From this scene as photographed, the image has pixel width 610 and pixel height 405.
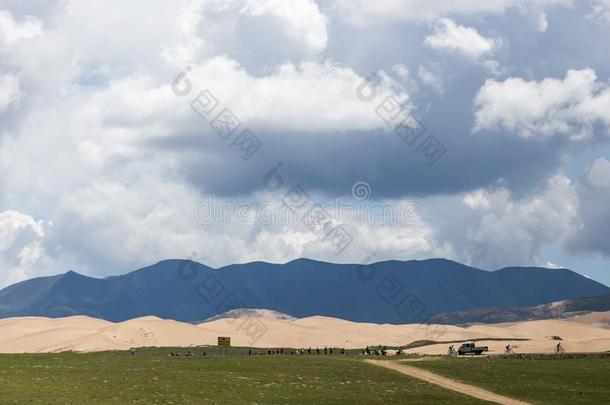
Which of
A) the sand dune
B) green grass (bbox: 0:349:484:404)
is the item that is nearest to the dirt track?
green grass (bbox: 0:349:484:404)

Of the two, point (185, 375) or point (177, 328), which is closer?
point (185, 375)

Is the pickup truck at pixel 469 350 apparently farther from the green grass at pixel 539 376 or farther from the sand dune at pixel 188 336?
the sand dune at pixel 188 336

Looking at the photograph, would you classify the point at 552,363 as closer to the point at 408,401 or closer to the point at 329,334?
the point at 408,401

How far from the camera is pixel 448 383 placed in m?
67.9

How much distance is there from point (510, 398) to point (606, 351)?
46.9 metres

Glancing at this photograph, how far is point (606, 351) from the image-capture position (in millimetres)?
102000

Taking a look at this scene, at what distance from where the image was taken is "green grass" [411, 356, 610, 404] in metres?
61.5

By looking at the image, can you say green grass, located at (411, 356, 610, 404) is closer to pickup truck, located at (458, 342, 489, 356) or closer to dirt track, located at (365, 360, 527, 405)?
dirt track, located at (365, 360, 527, 405)

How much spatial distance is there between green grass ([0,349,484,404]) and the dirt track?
1.80 m

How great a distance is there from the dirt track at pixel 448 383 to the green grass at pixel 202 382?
1803 mm

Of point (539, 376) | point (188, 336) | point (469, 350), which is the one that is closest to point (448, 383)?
point (539, 376)

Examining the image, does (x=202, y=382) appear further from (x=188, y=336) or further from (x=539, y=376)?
(x=188, y=336)

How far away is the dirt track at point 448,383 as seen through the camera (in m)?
60.0

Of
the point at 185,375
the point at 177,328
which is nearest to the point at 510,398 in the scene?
the point at 185,375
